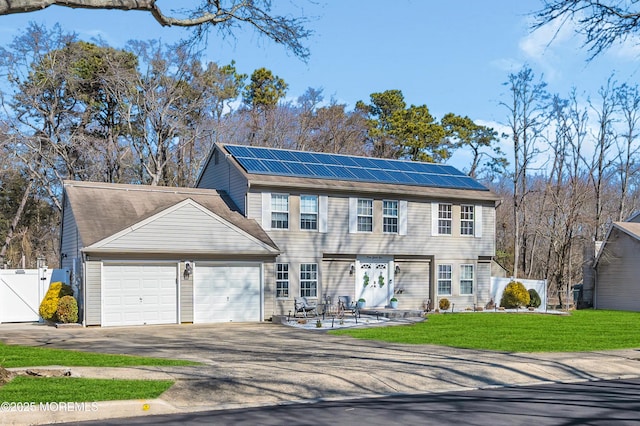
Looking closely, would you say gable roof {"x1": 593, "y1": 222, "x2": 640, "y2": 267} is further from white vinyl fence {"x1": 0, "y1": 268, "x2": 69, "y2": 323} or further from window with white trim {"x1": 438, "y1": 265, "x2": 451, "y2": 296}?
white vinyl fence {"x1": 0, "y1": 268, "x2": 69, "y2": 323}

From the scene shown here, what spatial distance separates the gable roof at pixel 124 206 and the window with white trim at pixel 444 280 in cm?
914

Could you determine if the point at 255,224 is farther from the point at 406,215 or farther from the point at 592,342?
the point at 592,342

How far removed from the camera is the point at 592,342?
61.6 ft

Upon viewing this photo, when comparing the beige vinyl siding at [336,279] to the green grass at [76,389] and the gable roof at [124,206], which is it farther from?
the green grass at [76,389]

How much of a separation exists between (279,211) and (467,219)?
31.7ft

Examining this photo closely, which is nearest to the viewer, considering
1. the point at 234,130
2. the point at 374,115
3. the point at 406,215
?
the point at 406,215

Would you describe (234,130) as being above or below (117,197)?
above

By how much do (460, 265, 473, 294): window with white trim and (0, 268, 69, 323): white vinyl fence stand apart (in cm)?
1711

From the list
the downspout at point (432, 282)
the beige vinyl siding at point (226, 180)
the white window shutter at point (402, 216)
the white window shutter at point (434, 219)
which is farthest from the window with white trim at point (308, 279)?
the white window shutter at point (434, 219)

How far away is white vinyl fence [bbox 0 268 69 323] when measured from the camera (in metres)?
23.8

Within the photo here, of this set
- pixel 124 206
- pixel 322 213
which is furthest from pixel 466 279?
pixel 124 206

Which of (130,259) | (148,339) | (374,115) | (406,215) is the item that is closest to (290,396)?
(148,339)

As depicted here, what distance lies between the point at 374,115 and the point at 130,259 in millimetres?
36351

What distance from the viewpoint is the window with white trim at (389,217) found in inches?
1168
